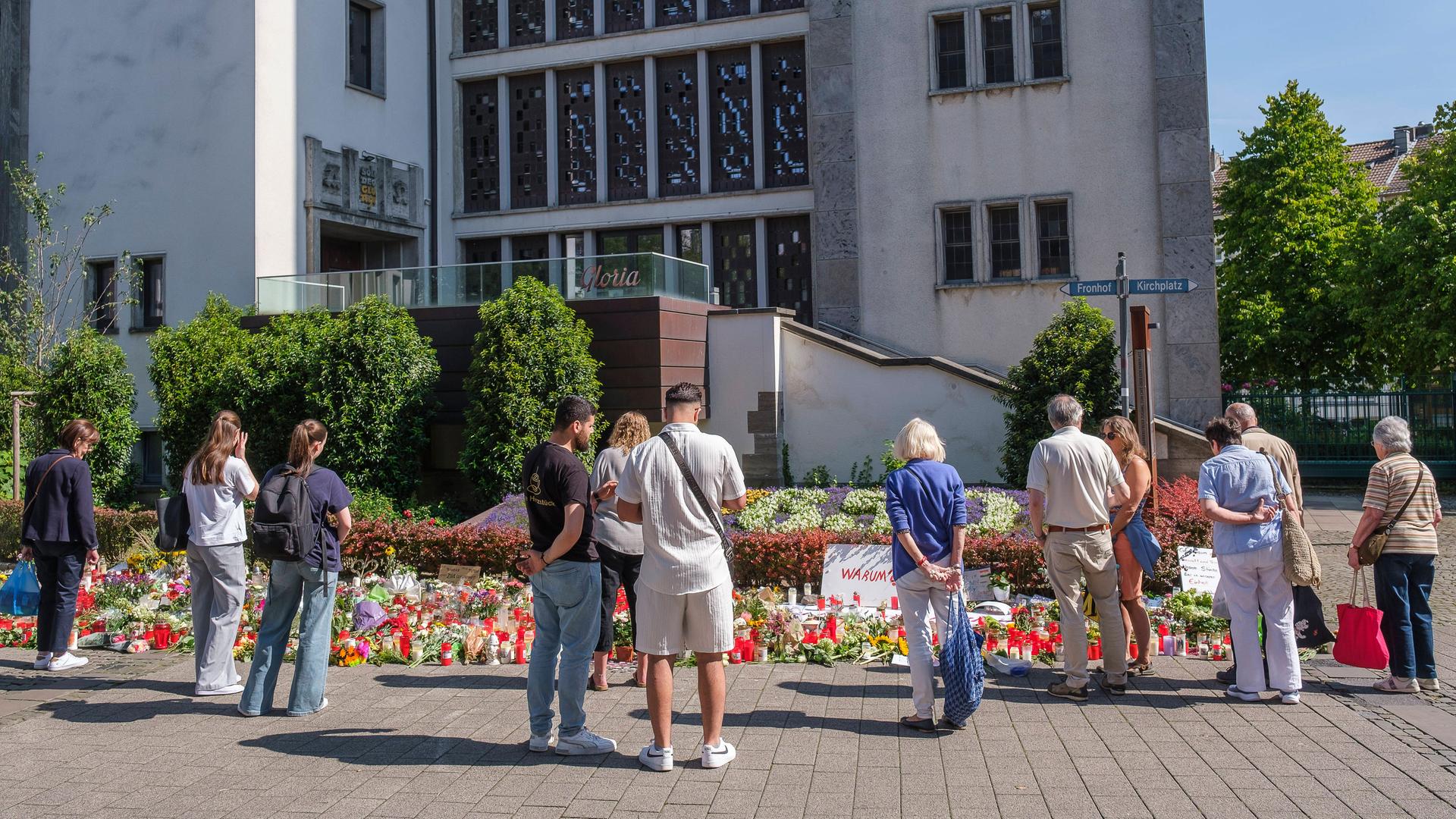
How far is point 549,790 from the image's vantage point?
18.4 ft

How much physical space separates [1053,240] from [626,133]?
8.75 m

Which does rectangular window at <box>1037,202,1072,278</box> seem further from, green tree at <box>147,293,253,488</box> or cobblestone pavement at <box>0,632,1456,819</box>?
cobblestone pavement at <box>0,632,1456,819</box>

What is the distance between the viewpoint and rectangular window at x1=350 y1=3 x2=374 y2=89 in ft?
74.0

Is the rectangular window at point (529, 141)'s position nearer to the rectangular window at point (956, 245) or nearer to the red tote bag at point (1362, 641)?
the rectangular window at point (956, 245)

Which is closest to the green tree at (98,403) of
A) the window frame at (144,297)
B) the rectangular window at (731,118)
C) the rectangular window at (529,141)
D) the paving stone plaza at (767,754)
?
the window frame at (144,297)

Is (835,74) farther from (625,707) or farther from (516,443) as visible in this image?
(625,707)

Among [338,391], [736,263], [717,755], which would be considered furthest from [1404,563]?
[736,263]

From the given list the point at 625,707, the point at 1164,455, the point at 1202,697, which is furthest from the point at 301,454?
the point at 1164,455

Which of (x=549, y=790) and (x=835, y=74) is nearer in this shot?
(x=549, y=790)

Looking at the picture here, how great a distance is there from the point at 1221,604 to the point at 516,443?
31.6 feet

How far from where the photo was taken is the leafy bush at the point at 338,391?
15852 mm

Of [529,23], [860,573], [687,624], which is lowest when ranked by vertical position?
[860,573]

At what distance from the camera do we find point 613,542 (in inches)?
300

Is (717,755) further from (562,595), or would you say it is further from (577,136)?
(577,136)
